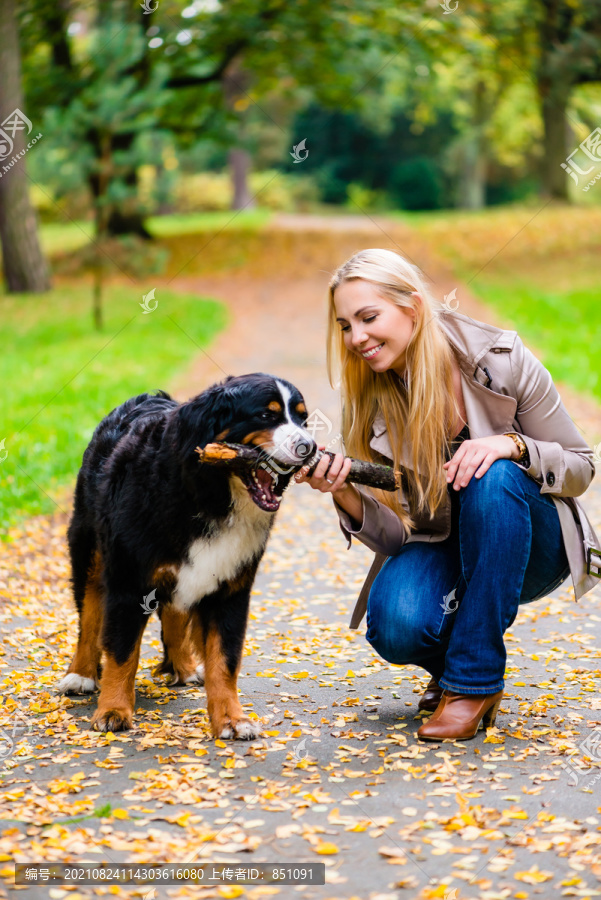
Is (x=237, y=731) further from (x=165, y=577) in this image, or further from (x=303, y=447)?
(x=303, y=447)

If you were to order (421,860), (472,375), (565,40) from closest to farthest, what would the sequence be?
(421,860) < (472,375) < (565,40)

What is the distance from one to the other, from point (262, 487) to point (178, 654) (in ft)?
3.84

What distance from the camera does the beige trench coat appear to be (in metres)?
3.45

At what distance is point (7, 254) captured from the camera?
16.8 m

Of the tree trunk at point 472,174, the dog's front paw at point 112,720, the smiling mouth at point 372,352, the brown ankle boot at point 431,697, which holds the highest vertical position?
the smiling mouth at point 372,352

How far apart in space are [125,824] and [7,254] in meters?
15.5

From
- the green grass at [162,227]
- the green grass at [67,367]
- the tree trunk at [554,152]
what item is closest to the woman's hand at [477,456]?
the green grass at [67,367]

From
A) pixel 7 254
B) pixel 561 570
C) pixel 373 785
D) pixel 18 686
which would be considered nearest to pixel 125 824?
pixel 373 785

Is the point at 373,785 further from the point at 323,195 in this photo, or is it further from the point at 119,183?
the point at 323,195

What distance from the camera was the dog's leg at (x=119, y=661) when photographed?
11.6 ft

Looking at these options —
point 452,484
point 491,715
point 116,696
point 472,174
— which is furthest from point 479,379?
point 472,174

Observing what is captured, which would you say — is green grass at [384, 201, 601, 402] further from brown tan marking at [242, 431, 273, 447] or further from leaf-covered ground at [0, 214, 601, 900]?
brown tan marking at [242, 431, 273, 447]

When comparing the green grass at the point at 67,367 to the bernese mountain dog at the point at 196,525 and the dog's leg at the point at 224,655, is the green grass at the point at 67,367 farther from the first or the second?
the dog's leg at the point at 224,655

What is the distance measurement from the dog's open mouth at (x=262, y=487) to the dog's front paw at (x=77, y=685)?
1.28 m
